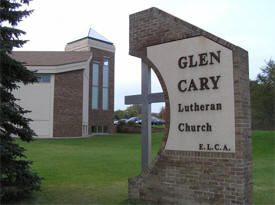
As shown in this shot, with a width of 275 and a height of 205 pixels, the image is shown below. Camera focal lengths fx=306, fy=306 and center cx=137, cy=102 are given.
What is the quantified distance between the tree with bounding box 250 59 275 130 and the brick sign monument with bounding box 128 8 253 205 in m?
24.6

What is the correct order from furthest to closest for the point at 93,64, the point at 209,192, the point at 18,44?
1. the point at 93,64
2. the point at 18,44
3. the point at 209,192

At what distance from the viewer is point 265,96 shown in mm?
31125

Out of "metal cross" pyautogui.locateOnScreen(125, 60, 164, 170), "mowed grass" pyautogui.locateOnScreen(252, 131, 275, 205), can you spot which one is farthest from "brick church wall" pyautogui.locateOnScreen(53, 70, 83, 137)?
"metal cross" pyautogui.locateOnScreen(125, 60, 164, 170)

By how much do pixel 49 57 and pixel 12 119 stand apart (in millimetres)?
27496

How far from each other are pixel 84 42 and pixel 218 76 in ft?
111

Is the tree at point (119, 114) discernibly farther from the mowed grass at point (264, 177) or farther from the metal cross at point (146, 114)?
the metal cross at point (146, 114)

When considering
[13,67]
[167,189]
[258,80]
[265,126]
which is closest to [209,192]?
[167,189]

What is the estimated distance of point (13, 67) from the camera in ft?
22.6

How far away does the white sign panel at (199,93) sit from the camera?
18.8 feet

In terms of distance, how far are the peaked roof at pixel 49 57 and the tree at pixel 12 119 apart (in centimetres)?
2283

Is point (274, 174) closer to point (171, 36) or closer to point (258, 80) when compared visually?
point (171, 36)

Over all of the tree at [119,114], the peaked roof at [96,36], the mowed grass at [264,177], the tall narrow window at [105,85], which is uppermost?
the peaked roof at [96,36]

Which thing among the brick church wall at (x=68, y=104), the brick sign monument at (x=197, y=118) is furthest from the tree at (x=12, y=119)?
the brick church wall at (x=68, y=104)

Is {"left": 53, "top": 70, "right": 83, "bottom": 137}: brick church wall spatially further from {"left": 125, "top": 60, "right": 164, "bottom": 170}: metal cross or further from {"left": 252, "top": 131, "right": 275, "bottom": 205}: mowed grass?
{"left": 125, "top": 60, "right": 164, "bottom": 170}: metal cross
